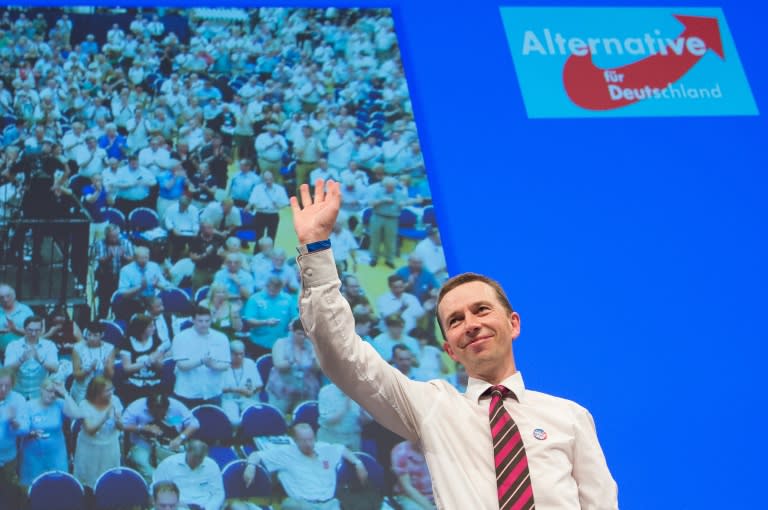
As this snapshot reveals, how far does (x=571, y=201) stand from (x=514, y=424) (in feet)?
6.29

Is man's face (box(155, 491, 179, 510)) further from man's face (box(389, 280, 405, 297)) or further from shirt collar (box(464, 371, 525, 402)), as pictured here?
shirt collar (box(464, 371, 525, 402))

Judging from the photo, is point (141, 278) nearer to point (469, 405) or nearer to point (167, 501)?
point (167, 501)

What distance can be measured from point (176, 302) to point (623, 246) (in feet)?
5.42

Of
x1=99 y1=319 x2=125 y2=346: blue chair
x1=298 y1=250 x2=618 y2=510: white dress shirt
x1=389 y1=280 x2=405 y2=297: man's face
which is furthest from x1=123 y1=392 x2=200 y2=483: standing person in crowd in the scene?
x1=298 y1=250 x2=618 y2=510: white dress shirt

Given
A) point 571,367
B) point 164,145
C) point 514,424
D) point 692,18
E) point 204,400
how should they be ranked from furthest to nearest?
1. point 692,18
2. point 164,145
3. point 571,367
4. point 204,400
5. point 514,424

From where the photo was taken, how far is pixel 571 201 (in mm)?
3873

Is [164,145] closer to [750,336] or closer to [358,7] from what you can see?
[358,7]

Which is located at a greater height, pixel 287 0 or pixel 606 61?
pixel 287 0

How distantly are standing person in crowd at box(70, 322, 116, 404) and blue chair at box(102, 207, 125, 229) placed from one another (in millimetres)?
404

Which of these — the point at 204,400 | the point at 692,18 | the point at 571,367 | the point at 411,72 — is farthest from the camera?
the point at 692,18

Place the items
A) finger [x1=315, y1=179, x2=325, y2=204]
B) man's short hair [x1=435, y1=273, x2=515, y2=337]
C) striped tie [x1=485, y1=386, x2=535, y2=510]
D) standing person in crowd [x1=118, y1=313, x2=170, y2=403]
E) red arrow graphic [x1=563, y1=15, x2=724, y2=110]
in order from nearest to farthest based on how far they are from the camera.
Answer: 1. striped tie [x1=485, y1=386, x2=535, y2=510]
2. finger [x1=315, y1=179, x2=325, y2=204]
3. man's short hair [x1=435, y1=273, x2=515, y2=337]
4. standing person in crowd [x1=118, y1=313, x2=170, y2=403]
5. red arrow graphic [x1=563, y1=15, x2=724, y2=110]

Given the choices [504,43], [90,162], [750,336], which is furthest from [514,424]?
[504,43]

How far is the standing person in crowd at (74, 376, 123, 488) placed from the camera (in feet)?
10.1

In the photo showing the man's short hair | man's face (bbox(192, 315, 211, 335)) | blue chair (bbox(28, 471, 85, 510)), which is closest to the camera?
the man's short hair
